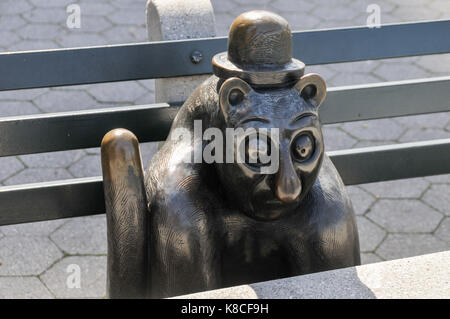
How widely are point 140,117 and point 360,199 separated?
1587 mm

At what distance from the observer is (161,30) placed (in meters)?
2.22

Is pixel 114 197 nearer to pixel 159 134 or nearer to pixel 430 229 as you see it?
pixel 159 134

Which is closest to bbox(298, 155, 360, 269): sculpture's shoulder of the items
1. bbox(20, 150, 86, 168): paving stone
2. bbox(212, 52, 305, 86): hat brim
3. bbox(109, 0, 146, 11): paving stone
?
bbox(212, 52, 305, 86): hat brim

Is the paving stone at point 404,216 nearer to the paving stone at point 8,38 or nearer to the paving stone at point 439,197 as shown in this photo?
the paving stone at point 439,197

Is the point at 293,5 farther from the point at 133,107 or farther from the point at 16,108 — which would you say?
the point at 133,107

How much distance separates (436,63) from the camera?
452 cm

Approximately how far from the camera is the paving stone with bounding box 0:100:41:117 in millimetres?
3791

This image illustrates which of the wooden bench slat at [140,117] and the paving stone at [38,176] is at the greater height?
the wooden bench slat at [140,117]

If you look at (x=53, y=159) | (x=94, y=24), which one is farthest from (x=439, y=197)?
(x=94, y=24)

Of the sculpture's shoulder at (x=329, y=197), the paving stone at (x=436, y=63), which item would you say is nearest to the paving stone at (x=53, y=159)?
the sculpture's shoulder at (x=329, y=197)

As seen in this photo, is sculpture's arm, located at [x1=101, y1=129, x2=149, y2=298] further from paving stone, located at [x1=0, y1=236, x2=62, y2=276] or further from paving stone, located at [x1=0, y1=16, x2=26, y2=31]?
paving stone, located at [x1=0, y1=16, x2=26, y2=31]

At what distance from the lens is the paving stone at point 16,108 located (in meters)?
3.79

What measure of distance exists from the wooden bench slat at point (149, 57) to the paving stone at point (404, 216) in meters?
1.06

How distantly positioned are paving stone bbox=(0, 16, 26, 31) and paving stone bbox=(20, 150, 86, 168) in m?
1.64
